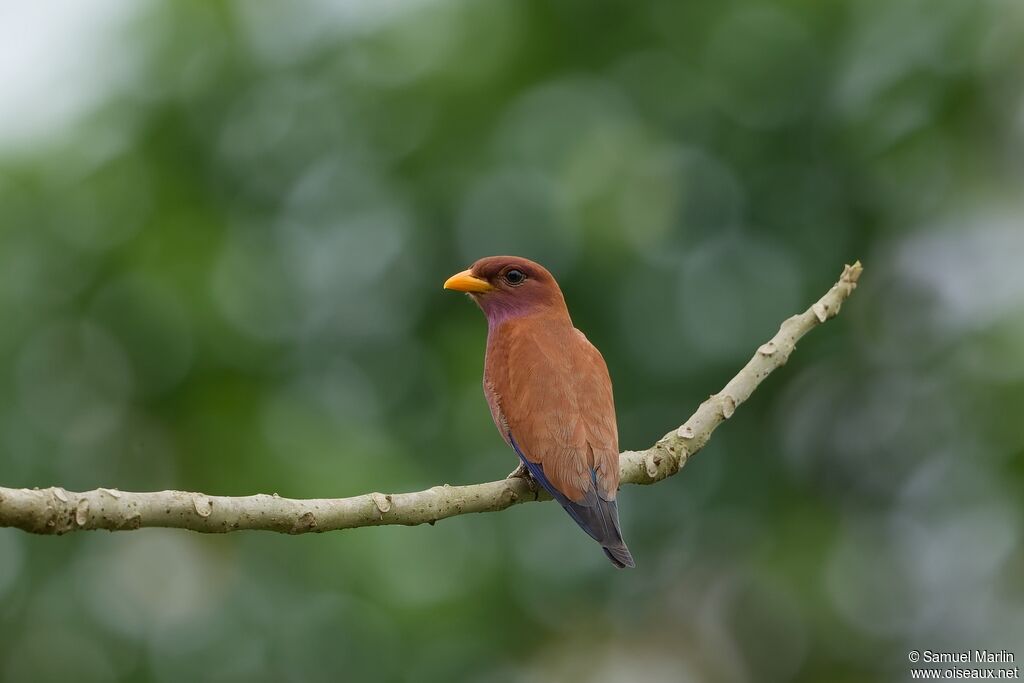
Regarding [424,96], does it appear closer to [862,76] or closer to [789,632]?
[862,76]

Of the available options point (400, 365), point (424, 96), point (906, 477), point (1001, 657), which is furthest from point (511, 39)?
point (1001, 657)

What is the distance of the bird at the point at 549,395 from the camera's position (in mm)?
3914

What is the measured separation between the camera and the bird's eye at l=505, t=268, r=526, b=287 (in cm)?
491

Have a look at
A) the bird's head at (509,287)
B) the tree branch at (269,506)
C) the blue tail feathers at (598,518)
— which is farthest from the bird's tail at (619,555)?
the bird's head at (509,287)

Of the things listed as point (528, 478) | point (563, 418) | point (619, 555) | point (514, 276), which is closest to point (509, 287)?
point (514, 276)

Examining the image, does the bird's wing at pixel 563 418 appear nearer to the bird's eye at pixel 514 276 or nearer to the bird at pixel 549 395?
the bird at pixel 549 395

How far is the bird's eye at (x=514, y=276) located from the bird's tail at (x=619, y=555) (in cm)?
147

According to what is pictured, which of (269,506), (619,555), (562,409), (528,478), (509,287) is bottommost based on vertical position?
(619,555)

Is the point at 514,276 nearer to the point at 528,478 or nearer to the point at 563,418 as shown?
the point at 563,418

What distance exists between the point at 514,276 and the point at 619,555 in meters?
1.55

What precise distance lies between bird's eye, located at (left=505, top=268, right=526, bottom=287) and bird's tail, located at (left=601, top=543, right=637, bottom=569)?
4.83 feet

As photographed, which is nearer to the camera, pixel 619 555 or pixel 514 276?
pixel 619 555

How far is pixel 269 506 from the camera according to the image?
2797 mm

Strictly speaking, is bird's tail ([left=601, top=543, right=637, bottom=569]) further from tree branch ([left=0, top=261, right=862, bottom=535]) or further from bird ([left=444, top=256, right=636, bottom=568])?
tree branch ([left=0, top=261, right=862, bottom=535])
